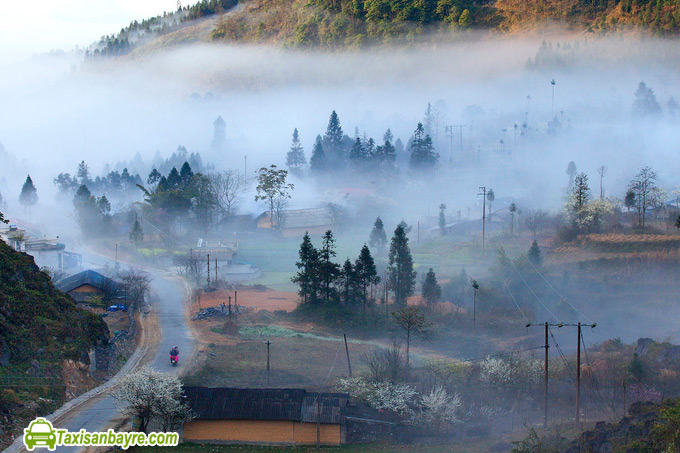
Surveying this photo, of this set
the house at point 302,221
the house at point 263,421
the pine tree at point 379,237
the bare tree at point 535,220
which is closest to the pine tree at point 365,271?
the pine tree at point 379,237

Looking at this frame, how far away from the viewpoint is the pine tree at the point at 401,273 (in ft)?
129

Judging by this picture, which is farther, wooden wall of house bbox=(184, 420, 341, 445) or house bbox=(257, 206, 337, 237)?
house bbox=(257, 206, 337, 237)

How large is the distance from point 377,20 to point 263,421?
122955 millimetres

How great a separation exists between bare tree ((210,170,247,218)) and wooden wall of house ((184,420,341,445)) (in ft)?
138

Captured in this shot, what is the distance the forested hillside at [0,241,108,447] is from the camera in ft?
70.8

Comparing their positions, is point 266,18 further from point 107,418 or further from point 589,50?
point 107,418

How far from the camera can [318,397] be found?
22.6 m

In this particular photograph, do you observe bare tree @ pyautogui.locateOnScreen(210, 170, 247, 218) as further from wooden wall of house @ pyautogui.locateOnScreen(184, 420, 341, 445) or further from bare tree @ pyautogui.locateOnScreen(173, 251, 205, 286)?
wooden wall of house @ pyautogui.locateOnScreen(184, 420, 341, 445)

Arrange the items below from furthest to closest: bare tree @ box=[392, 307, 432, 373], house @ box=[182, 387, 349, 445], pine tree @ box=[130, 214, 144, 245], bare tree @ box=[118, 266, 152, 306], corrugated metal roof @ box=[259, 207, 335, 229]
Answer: corrugated metal roof @ box=[259, 207, 335, 229] → pine tree @ box=[130, 214, 144, 245] → bare tree @ box=[118, 266, 152, 306] → bare tree @ box=[392, 307, 432, 373] → house @ box=[182, 387, 349, 445]

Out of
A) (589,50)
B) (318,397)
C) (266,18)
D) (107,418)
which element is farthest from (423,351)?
(266,18)

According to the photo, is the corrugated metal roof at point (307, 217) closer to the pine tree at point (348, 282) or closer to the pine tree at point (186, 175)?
the pine tree at point (186, 175)

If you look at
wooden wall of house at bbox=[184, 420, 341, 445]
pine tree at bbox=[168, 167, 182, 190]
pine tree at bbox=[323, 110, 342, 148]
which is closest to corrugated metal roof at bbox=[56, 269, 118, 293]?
wooden wall of house at bbox=[184, 420, 341, 445]

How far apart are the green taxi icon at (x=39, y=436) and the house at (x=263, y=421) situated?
156 inches

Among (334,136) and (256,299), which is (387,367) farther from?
(334,136)
